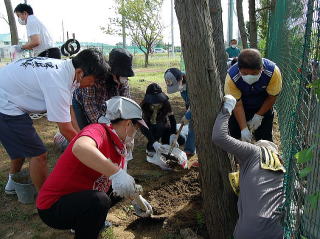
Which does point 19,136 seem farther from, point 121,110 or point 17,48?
point 17,48

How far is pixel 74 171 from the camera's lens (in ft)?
6.48

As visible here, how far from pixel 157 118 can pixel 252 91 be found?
1250 mm

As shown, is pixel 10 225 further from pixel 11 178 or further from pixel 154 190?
pixel 154 190

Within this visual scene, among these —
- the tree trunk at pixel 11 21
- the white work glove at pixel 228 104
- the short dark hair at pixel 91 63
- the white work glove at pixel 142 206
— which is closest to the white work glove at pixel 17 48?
the tree trunk at pixel 11 21

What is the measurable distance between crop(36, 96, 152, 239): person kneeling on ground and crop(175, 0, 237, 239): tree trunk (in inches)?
21.2

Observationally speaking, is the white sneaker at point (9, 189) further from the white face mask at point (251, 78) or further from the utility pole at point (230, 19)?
the utility pole at point (230, 19)

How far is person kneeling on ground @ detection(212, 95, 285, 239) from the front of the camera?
1988mm

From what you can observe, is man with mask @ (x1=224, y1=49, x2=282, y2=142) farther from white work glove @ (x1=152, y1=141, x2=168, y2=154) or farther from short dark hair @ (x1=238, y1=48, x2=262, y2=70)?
white work glove @ (x1=152, y1=141, x2=168, y2=154)

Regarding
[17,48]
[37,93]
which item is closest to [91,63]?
[37,93]

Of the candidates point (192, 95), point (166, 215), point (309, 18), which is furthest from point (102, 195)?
point (309, 18)

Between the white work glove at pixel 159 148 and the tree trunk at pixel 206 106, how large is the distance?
1427mm

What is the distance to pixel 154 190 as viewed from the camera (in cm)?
354

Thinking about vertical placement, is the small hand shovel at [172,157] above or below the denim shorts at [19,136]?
below

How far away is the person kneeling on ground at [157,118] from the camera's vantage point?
399 cm
